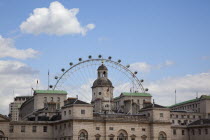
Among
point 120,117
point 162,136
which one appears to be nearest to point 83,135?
point 120,117

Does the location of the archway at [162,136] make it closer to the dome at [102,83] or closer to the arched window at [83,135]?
the arched window at [83,135]

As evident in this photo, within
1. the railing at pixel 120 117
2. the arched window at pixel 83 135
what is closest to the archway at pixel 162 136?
the railing at pixel 120 117

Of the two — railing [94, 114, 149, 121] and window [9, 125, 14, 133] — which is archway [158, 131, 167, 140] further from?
window [9, 125, 14, 133]

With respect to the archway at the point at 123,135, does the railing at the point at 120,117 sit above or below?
above

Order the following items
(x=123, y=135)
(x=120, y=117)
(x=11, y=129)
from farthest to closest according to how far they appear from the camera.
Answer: (x=120, y=117)
(x=123, y=135)
(x=11, y=129)

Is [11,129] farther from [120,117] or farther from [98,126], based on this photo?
[120,117]

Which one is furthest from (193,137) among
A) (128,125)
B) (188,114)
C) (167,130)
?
(188,114)

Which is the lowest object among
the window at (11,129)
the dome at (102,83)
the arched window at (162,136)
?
the arched window at (162,136)

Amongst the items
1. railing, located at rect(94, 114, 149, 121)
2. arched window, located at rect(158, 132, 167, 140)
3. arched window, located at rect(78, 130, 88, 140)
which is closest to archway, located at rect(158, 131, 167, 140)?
arched window, located at rect(158, 132, 167, 140)

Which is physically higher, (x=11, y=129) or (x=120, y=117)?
(x=120, y=117)

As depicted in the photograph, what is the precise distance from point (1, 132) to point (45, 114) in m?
22.6

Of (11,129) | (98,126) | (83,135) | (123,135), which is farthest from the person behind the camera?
(123,135)

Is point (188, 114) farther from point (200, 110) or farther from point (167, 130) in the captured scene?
point (167, 130)

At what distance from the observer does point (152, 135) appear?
4557 inches
